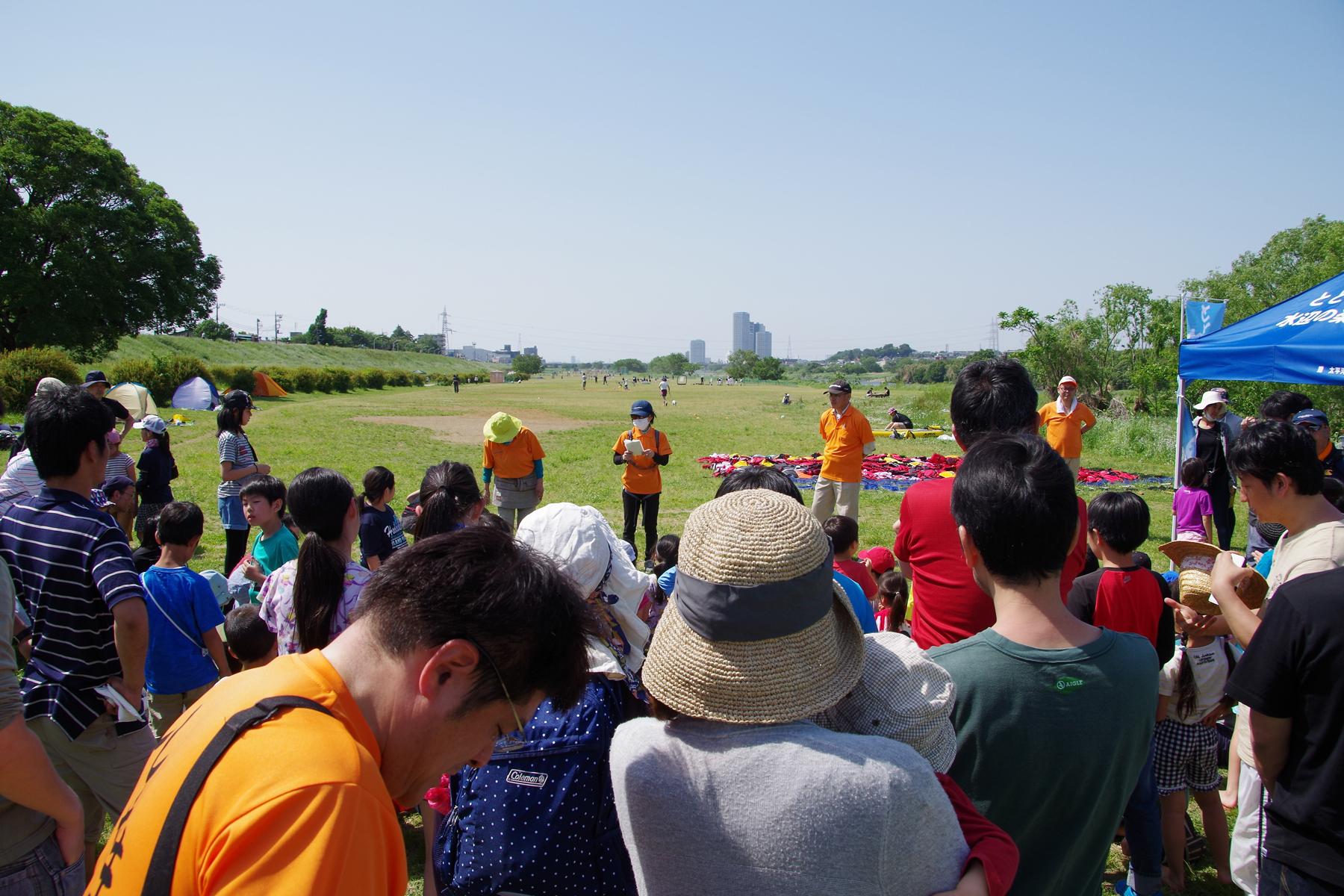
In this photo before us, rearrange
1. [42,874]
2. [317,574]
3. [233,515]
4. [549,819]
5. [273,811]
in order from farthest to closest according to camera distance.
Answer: [233,515]
[317,574]
[42,874]
[549,819]
[273,811]

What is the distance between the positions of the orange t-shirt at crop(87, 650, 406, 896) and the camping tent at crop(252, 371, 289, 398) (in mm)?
44577

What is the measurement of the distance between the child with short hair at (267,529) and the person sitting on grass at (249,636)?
1.04m

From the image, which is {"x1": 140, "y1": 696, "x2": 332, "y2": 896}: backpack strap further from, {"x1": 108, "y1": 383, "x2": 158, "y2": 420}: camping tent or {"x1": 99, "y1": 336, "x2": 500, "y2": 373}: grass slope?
{"x1": 99, "y1": 336, "x2": 500, "y2": 373}: grass slope

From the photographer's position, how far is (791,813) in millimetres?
1178

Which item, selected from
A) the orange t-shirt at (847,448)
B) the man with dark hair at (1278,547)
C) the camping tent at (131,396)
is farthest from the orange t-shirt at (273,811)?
the camping tent at (131,396)

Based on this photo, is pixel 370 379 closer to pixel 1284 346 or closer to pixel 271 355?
pixel 271 355

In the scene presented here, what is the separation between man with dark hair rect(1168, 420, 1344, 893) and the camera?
98.0 inches

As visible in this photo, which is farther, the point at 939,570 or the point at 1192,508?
the point at 1192,508

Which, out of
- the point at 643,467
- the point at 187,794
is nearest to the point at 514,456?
the point at 643,467

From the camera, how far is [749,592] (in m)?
1.25

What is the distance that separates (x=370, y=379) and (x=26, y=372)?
33.3 m

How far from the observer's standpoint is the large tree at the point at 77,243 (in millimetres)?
30984

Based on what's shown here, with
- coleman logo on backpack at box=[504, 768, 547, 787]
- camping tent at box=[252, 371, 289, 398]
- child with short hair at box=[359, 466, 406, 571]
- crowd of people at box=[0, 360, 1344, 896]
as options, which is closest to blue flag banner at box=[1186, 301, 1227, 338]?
crowd of people at box=[0, 360, 1344, 896]

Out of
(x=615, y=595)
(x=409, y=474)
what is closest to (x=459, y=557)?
(x=615, y=595)
